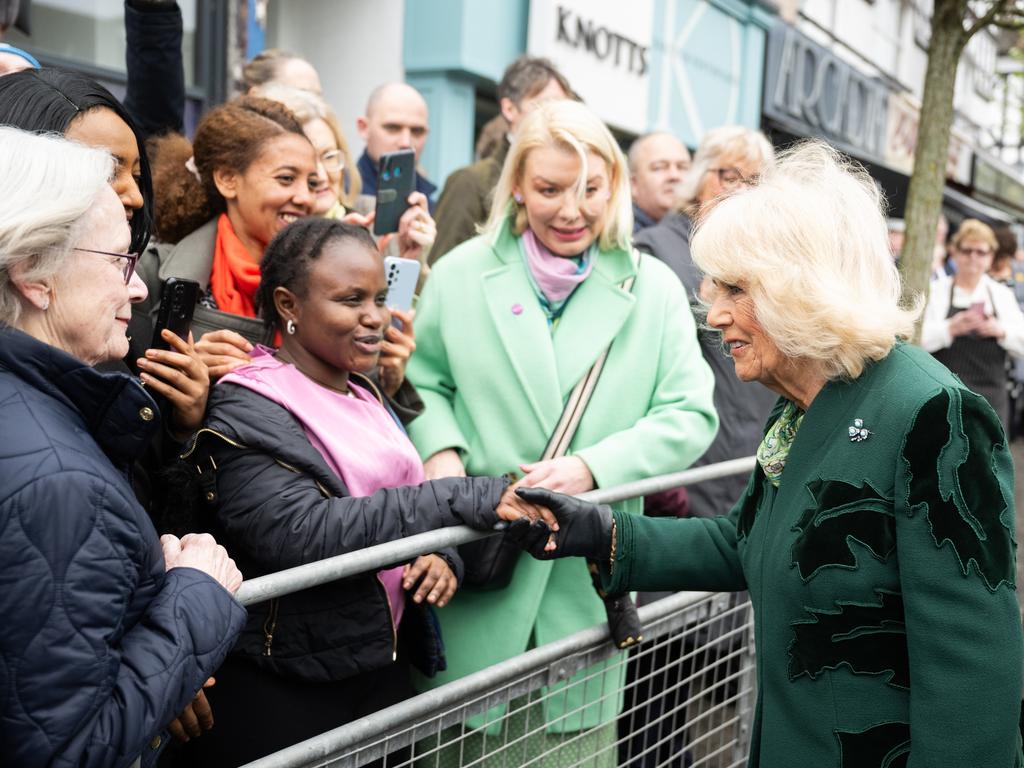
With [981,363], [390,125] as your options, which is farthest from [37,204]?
[981,363]

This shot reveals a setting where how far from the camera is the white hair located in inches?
59.3

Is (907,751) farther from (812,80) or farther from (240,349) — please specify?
(812,80)

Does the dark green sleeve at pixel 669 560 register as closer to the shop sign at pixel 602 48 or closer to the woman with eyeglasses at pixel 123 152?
the woman with eyeglasses at pixel 123 152

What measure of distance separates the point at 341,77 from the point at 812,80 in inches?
361

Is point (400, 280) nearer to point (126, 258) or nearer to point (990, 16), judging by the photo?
point (126, 258)

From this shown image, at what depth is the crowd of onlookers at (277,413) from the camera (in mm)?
1450

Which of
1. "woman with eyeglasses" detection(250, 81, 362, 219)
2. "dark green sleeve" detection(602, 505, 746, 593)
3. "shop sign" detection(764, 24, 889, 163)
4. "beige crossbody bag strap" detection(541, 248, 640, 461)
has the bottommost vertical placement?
"dark green sleeve" detection(602, 505, 746, 593)

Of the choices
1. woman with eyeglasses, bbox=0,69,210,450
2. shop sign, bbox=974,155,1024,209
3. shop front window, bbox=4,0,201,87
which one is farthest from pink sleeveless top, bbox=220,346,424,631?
shop sign, bbox=974,155,1024,209

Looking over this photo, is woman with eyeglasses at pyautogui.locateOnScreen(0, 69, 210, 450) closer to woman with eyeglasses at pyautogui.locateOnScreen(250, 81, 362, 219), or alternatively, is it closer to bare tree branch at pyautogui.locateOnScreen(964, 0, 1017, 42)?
woman with eyeglasses at pyautogui.locateOnScreen(250, 81, 362, 219)

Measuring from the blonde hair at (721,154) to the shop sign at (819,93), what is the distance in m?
10.9

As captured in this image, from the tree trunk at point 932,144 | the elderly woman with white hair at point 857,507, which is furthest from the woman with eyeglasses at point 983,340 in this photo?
the elderly woman with white hair at point 857,507

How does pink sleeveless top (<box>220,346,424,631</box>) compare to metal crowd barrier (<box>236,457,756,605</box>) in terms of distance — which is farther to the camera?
pink sleeveless top (<box>220,346,424,631</box>)

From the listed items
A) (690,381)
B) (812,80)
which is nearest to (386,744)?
(690,381)

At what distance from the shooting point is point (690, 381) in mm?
2922
